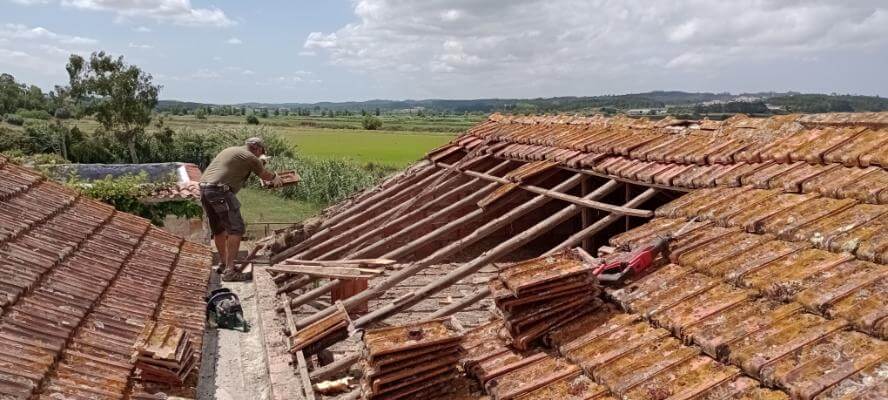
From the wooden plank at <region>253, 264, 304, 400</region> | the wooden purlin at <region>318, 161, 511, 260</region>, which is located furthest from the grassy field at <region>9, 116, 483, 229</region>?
the wooden plank at <region>253, 264, 304, 400</region>

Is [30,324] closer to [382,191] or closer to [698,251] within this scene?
[698,251]

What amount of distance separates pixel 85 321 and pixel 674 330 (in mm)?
4086

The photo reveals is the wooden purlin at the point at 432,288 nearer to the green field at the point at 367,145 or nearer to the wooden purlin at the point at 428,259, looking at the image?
the wooden purlin at the point at 428,259

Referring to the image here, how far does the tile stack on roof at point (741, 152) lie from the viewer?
17.4 feet

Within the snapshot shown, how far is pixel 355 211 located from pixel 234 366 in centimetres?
482

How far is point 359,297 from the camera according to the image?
6555 mm

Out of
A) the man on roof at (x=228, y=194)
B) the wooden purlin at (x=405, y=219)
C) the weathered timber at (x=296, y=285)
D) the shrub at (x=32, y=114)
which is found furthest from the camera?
the shrub at (x=32, y=114)

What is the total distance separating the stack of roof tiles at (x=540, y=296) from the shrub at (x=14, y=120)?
61189mm

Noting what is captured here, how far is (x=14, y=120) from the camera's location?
193 feet

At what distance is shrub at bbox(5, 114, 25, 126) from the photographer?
56656mm

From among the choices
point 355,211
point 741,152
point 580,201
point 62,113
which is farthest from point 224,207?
point 62,113

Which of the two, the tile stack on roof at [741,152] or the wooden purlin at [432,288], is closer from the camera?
the tile stack on roof at [741,152]

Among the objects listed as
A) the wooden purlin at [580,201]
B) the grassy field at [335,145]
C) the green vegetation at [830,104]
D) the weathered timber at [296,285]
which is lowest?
the grassy field at [335,145]

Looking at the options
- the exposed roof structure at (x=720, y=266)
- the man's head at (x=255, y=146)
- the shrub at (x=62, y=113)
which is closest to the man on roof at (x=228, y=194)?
the man's head at (x=255, y=146)
